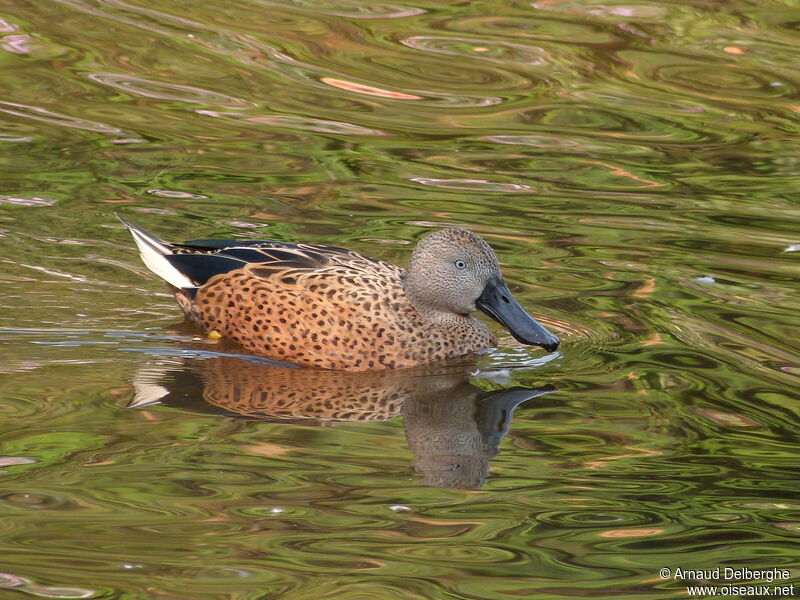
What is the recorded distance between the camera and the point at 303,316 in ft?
26.8

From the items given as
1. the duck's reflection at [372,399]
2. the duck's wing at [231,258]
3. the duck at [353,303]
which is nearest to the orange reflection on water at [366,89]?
the duck's wing at [231,258]

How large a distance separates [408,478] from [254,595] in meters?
1.24

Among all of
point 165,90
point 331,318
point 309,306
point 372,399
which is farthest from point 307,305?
point 165,90

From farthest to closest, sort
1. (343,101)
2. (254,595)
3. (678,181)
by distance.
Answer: (343,101) → (678,181) → (254,595)

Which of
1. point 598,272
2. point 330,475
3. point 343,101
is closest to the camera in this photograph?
point 330,475

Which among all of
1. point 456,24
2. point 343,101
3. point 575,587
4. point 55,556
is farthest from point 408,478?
point 456,24

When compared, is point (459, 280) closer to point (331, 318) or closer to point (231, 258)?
point (331, 318)

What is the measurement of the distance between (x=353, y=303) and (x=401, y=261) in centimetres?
147

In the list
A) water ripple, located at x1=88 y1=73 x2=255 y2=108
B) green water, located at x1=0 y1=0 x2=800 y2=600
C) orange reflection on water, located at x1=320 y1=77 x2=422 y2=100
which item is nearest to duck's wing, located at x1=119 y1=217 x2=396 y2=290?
green water, located at x1=0 y1=0 x2=800 y2=600

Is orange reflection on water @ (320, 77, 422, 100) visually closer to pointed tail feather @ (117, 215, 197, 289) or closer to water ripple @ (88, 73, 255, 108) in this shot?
water ripple @ (88, 73, 255, 108)

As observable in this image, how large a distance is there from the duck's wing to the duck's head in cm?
38

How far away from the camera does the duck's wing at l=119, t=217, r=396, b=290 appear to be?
845cm

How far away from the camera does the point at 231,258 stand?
28.3ft

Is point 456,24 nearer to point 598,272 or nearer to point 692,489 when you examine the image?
point 598,272
